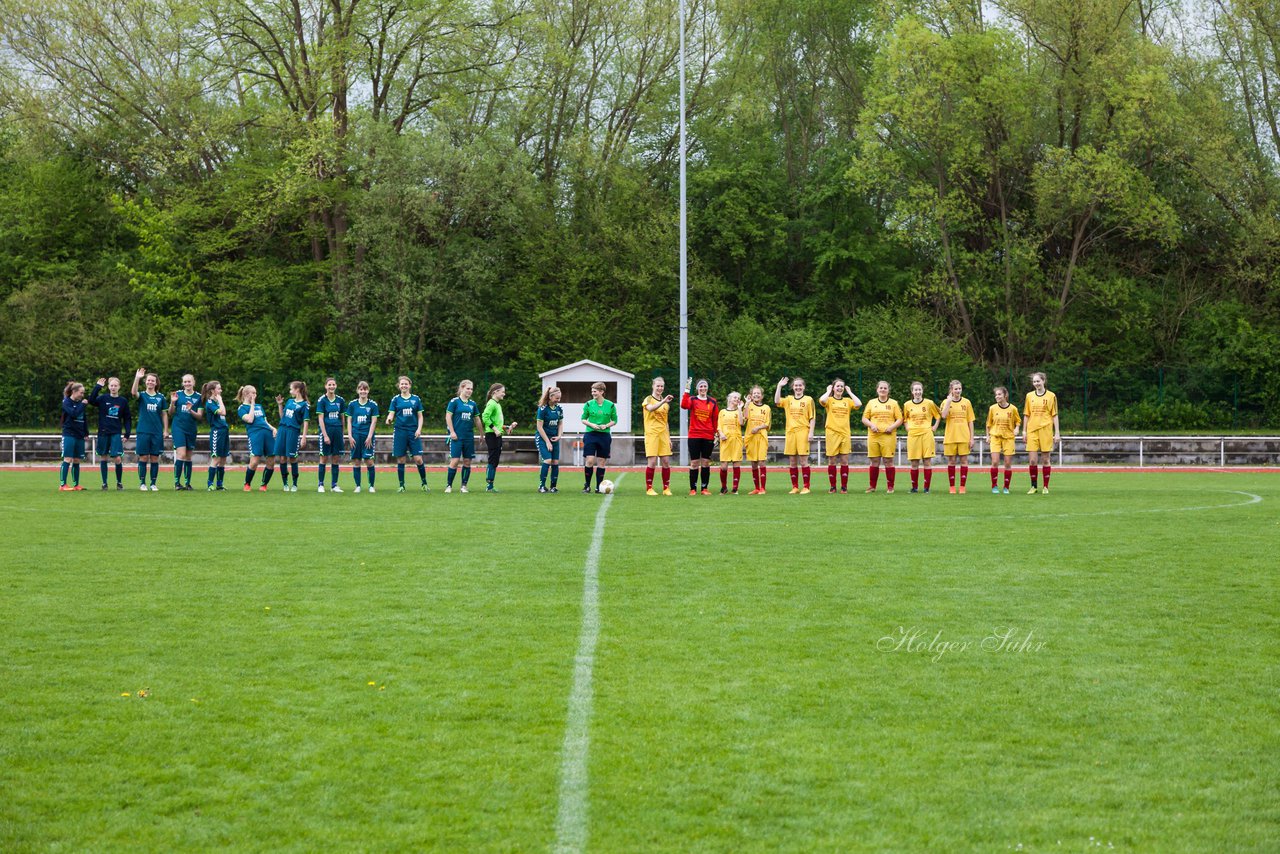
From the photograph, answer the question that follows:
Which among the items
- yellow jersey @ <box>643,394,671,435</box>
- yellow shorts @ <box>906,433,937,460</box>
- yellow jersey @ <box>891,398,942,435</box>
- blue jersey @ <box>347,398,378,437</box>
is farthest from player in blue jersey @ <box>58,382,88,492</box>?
yellow shorts @ <box>906,433,937,460</box>

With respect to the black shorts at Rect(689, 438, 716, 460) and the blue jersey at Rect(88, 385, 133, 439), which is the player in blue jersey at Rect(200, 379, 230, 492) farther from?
the black shorts at Rect(689, 438, 716, 460)

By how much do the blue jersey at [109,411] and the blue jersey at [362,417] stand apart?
3898 millimetres

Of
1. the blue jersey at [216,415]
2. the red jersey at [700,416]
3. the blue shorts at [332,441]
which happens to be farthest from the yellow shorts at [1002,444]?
the blue jersey at [216,415]

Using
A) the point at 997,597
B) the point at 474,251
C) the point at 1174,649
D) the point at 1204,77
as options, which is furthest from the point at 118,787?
the point at 1204,77

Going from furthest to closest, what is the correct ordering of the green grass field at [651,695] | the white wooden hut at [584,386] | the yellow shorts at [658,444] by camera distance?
the white wooden hut at [584,386]
the yellow shorts at [658,444]
the green grass field at [651,695]

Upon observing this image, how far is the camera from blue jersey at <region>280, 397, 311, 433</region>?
2088cm

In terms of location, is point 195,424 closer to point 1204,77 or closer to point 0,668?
point 0,668

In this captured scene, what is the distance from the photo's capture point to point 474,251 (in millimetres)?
40125

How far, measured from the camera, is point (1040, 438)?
67.8ft

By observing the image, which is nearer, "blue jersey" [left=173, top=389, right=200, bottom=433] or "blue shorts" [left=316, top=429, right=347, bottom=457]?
"blue shorts" [left=316, top=429, right=347, bottom=457]

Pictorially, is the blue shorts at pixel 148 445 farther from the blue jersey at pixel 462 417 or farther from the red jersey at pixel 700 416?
the red jersey at pixel 700 416

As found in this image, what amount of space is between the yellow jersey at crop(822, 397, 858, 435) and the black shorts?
6.71ft

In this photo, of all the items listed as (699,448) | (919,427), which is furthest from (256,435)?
(919,427)

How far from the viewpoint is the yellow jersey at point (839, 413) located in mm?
20306
